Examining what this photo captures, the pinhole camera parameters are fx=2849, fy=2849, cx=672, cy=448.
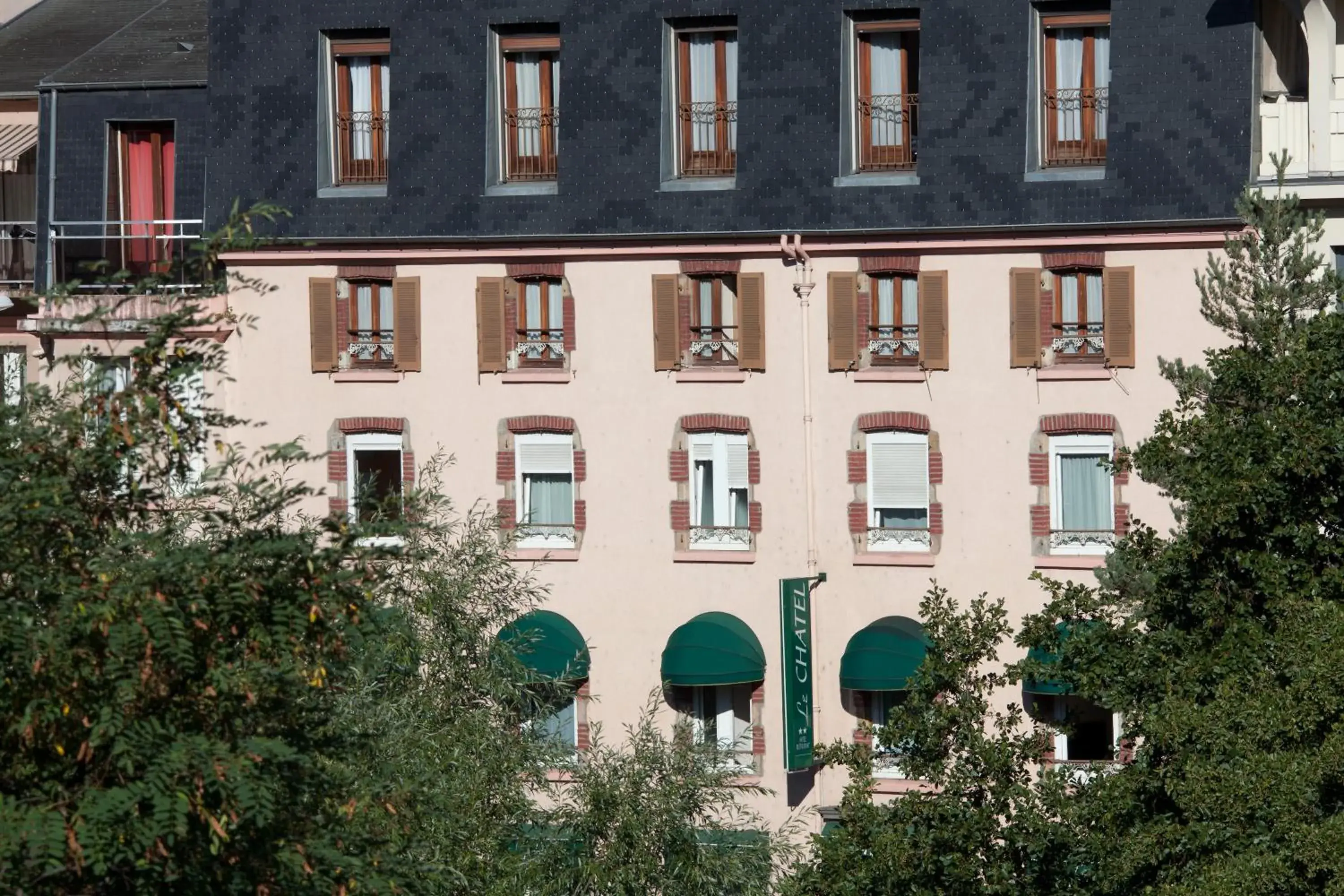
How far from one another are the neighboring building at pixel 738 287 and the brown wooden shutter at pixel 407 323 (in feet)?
0.16

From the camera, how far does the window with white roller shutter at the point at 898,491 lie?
44.8m

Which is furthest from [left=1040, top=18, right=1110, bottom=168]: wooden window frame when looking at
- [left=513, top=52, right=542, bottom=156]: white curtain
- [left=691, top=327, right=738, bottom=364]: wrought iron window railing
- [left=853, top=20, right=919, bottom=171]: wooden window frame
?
[left=513, top=52, right=542, bottom=156]: white curtain

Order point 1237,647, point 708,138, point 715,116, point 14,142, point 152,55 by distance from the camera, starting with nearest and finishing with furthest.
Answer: point 1237,647 → point 715,116 → point 708,138 → point 14,142 → point 152,55

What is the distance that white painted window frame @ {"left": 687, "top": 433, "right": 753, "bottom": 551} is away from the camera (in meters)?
45.8

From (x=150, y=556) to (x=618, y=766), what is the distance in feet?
49.0

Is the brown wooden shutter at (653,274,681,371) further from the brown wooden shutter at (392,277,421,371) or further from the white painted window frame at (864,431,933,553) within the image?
the brown wooden shutter at (392,277,421,371)

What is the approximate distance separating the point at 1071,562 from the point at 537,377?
9217mm

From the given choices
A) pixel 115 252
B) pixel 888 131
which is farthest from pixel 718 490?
pixel 115 252

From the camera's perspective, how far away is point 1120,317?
143 feet

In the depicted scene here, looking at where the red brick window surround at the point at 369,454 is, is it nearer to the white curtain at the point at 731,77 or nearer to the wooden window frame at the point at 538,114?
the wooden window frame at the point at 538,114

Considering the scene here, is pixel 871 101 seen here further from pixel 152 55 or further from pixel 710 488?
pixel 152 55

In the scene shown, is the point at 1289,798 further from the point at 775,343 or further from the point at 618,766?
the point at 775,343

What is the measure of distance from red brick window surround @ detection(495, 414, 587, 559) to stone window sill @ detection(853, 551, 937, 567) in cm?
463

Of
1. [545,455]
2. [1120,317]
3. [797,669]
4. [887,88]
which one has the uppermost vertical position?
[887,88]
